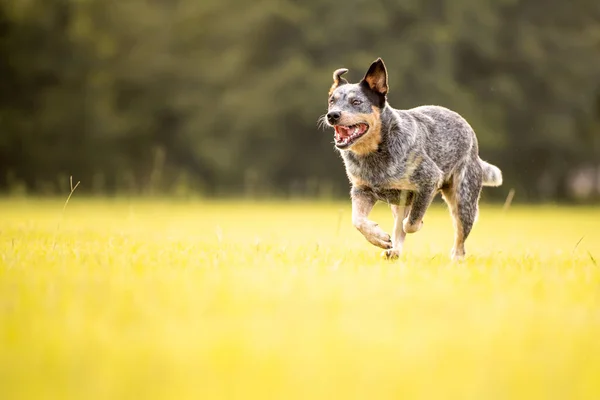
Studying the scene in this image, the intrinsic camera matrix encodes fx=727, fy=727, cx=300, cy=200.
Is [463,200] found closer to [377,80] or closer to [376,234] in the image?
[376,234]

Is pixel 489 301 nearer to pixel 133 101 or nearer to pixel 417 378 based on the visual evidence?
pixel 417 378

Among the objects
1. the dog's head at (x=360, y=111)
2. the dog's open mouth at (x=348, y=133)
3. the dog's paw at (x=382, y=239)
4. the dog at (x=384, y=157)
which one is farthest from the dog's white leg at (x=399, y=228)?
the dog's open mouth at (x=348, y=133)

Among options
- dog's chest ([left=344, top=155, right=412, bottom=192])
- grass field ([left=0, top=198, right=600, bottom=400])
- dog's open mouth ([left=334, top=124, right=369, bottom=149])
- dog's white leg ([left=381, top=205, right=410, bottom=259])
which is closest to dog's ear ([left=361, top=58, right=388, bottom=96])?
dog's open mouth ([left=334, top=124, right=369, bottom=149])

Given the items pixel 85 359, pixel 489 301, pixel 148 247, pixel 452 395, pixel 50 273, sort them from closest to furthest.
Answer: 1. pixel 452 395
2. pixel 85 359
3. pixel 489 301
4. pixel 50 273
5. pixel 148 247

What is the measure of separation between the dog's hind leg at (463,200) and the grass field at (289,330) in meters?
1.46

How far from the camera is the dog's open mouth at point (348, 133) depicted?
18.8 ft

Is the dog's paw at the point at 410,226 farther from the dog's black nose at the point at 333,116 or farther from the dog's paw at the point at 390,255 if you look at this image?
the dog's black nose at the point at 333,116

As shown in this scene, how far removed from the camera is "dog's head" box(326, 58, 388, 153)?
5.72 meters

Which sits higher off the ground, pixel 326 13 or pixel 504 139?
pixel 326 13

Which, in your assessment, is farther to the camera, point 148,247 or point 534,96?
point 534,96

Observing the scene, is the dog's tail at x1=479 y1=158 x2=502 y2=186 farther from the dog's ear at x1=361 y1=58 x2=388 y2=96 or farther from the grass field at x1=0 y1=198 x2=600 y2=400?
the grass field at x1=0 y1=198 x2=600 y2=400

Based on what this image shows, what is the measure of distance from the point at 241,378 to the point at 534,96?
27053 millimetres

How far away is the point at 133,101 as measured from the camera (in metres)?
26.7

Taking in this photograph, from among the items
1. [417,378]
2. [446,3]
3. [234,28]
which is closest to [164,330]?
[417,378]
